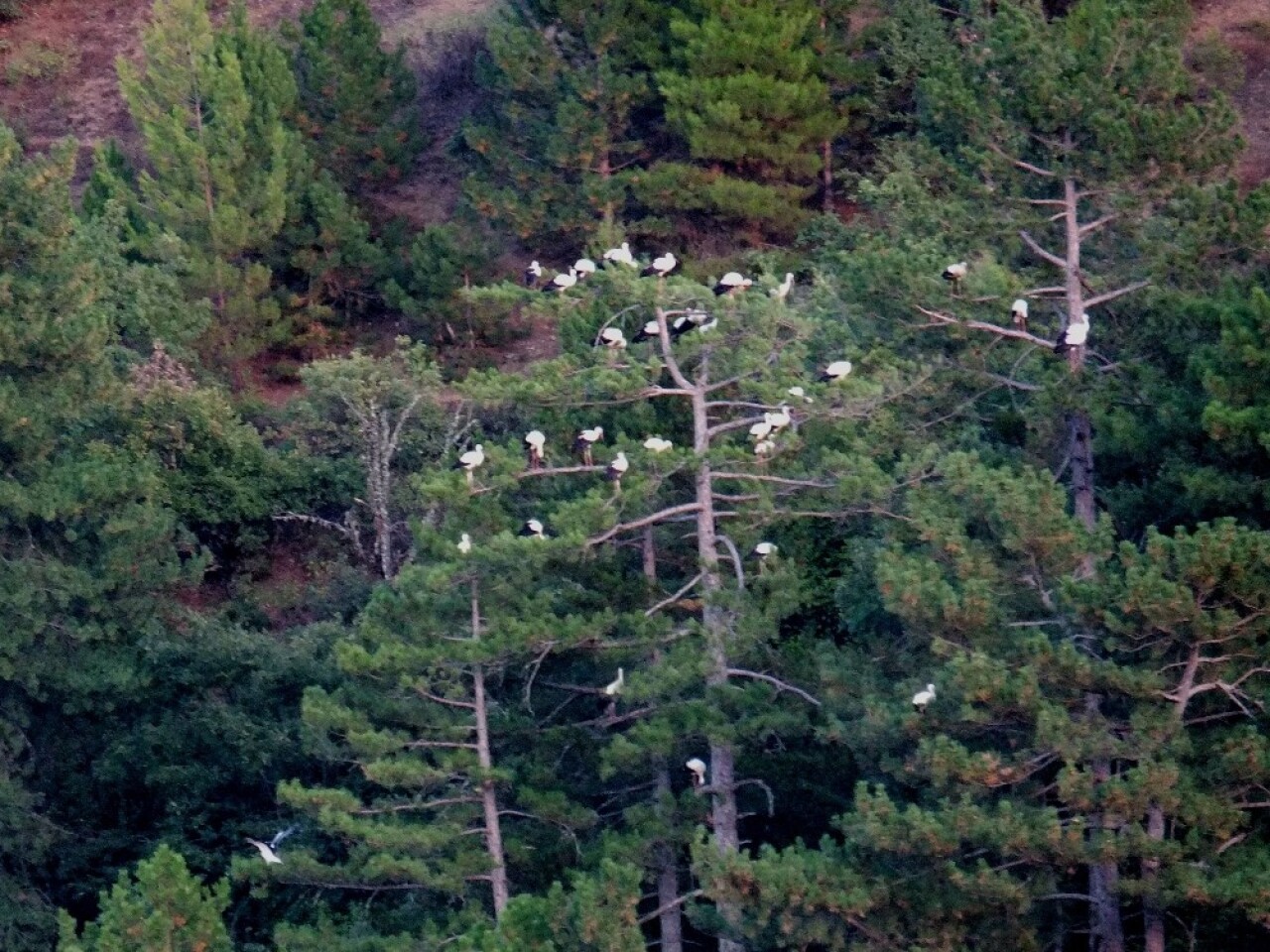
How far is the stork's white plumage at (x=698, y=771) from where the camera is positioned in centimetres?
1931

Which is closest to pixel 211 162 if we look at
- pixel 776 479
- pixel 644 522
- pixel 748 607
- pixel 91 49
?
pixel 91 49

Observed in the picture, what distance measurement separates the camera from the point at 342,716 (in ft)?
63.3

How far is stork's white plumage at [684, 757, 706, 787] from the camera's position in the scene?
63.4 ft

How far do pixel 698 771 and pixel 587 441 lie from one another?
3099 millimetres

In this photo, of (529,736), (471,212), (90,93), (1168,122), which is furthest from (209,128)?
(1168,122)

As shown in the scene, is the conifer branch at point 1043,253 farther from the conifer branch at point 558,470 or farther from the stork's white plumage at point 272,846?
the stork's white plumage at point 272,846

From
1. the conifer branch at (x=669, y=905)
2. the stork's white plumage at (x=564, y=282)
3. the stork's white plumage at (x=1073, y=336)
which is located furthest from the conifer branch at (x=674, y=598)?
the stork's white plumage at (x=1073, y=336)

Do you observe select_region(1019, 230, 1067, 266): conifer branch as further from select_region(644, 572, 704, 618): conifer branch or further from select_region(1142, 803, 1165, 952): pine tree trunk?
select_region(1142, 803, 1165, 952): pine tree trunk

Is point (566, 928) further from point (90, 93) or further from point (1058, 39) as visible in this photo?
point (90, 93)

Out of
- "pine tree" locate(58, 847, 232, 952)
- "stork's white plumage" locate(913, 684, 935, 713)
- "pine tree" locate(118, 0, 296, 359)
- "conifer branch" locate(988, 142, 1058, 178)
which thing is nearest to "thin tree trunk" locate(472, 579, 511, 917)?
"pine tree" locate(58, 847, 232, 952)

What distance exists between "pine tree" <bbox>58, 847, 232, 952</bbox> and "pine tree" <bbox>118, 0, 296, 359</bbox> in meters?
16.2

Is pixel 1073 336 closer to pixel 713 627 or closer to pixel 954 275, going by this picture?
pixel 954 275

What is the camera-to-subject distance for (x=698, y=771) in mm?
19375

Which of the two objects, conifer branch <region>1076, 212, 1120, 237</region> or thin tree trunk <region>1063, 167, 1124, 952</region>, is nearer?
thin tree trunk <region>1063, 167, 1124, 952</region>
